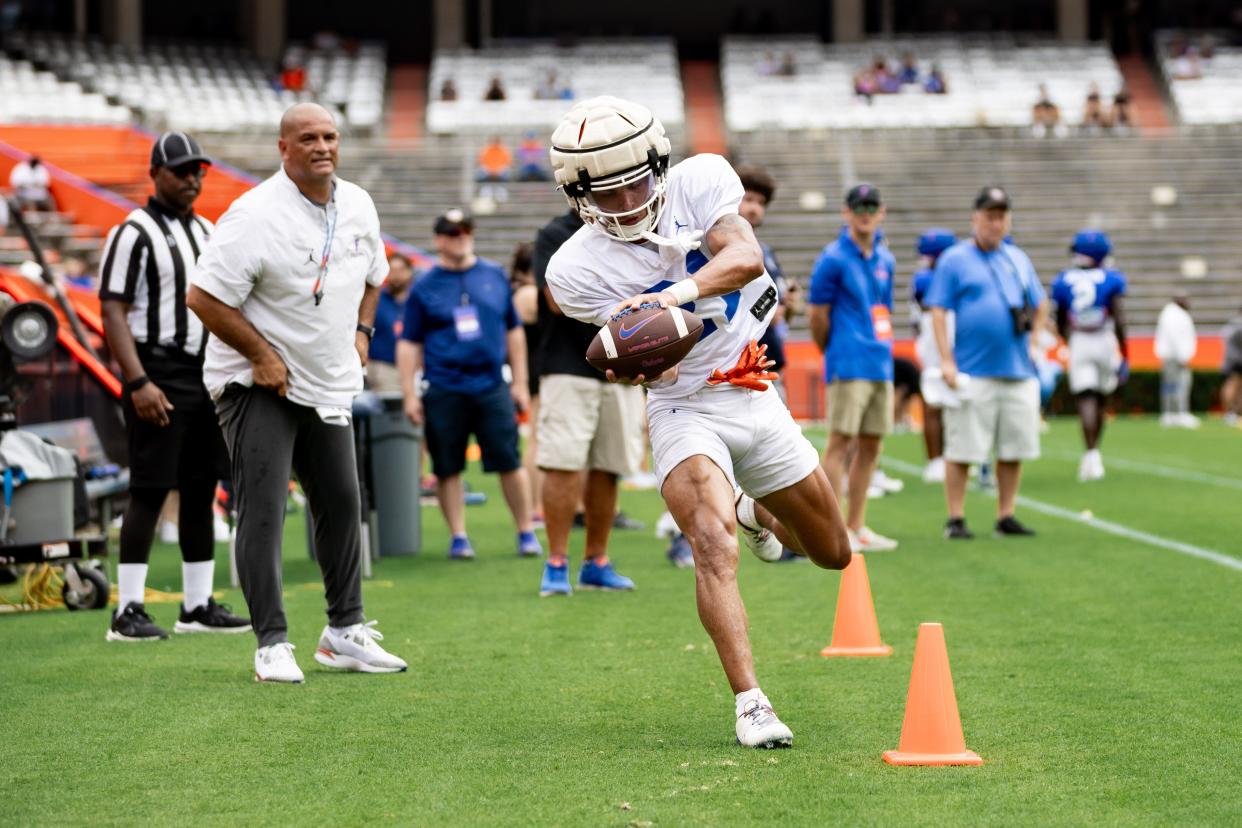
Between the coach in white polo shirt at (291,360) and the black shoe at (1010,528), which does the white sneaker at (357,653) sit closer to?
the coach in white polo shirt at (291,360)

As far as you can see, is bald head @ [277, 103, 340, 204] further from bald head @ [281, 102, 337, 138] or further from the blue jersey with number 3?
the blue jersey with number 3

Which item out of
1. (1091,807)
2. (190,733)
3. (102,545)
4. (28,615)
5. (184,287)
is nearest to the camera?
(1091,807)

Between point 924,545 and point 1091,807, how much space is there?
6.79 m

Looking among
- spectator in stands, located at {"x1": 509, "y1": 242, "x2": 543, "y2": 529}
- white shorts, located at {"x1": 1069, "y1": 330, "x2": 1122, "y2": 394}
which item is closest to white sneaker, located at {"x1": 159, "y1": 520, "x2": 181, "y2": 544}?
spectator in stands, located at {"x1": 509, "y1": 242, "x2": 543, "y2": 529}

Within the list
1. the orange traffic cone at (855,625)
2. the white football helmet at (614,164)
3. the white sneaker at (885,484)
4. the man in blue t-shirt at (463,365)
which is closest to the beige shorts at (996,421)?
the man in blue t-shirt at (463,365)

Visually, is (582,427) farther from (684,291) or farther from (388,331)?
(388,331)

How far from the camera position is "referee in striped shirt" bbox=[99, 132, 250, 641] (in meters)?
7.57

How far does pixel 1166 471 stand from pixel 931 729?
12.7 metres

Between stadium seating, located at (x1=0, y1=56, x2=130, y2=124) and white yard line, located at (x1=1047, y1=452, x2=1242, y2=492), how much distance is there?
76.0 ft

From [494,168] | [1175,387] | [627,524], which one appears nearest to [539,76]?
[494,168]

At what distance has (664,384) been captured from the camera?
18.4 feet

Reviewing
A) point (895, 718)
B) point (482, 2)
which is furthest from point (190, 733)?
point (482, 2)

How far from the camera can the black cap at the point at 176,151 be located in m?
7.61

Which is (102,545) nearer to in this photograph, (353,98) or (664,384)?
(664,384)
